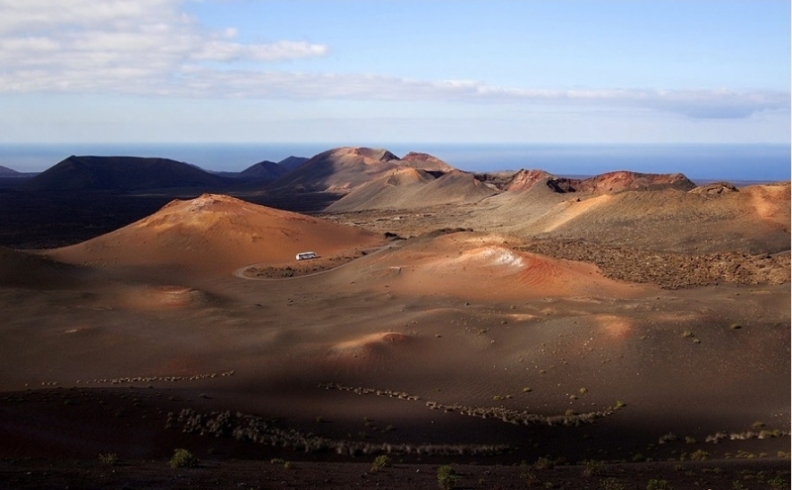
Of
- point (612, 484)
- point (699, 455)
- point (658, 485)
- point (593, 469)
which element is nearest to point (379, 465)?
point (593, 469)

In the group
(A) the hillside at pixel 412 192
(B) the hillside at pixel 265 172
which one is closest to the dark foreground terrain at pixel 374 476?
(A) the hillside at pixel 412 192

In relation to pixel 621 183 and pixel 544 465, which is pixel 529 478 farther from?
pixel 621 183

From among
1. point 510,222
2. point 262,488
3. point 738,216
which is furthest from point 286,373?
point 510,222

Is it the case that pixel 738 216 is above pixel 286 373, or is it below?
above

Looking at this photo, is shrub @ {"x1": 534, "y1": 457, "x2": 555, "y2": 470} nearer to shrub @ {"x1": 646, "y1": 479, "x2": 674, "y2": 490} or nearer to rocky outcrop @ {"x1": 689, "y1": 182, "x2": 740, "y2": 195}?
shrub @ {"x1": 646, "y1": 479, "x2": 674, "y2": 490}

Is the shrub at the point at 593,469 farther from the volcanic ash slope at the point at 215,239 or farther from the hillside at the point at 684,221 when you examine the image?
the volcanic ash slope at the point at 215,239

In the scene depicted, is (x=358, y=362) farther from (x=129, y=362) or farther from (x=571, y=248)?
(x=571, y=248)
